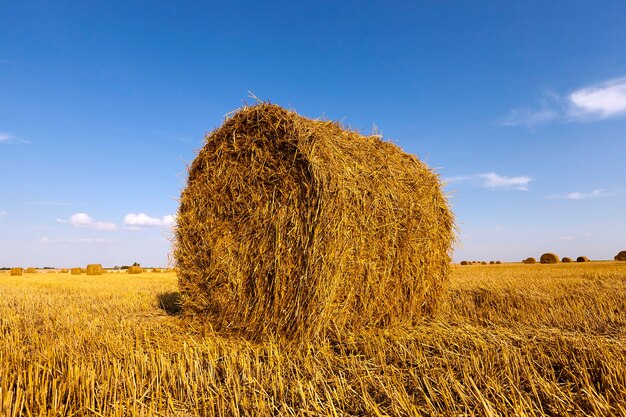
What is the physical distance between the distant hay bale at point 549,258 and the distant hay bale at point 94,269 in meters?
29.6

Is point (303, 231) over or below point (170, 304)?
over

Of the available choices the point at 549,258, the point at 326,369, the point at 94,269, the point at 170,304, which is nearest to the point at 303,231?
the point at 326,369

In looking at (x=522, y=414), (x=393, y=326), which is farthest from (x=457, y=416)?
(x=393, y=326)

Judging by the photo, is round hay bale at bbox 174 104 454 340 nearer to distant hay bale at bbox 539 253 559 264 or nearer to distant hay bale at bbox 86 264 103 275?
distant hay bale at bbox 86 264 103 275

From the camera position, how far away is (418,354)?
3787 mm

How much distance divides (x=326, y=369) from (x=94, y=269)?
25406 millimetres

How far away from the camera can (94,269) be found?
25.2 m

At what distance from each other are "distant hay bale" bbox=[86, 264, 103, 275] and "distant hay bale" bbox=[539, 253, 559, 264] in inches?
1164

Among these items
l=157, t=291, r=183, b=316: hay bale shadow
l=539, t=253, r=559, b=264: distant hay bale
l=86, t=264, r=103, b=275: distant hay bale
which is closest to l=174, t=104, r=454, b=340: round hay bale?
l=157, t=291, r=183, b=316: hay bale shadow

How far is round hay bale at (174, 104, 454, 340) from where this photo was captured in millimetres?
4414

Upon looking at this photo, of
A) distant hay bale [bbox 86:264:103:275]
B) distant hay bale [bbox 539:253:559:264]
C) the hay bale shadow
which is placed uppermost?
distant hay bale [bbox 539:253:559:264]

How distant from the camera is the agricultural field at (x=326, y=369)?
2688 mm

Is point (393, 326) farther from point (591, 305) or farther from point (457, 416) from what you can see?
point (591, 305)

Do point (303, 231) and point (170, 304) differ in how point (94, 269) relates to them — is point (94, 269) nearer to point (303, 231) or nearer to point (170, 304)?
point (170, 304)
